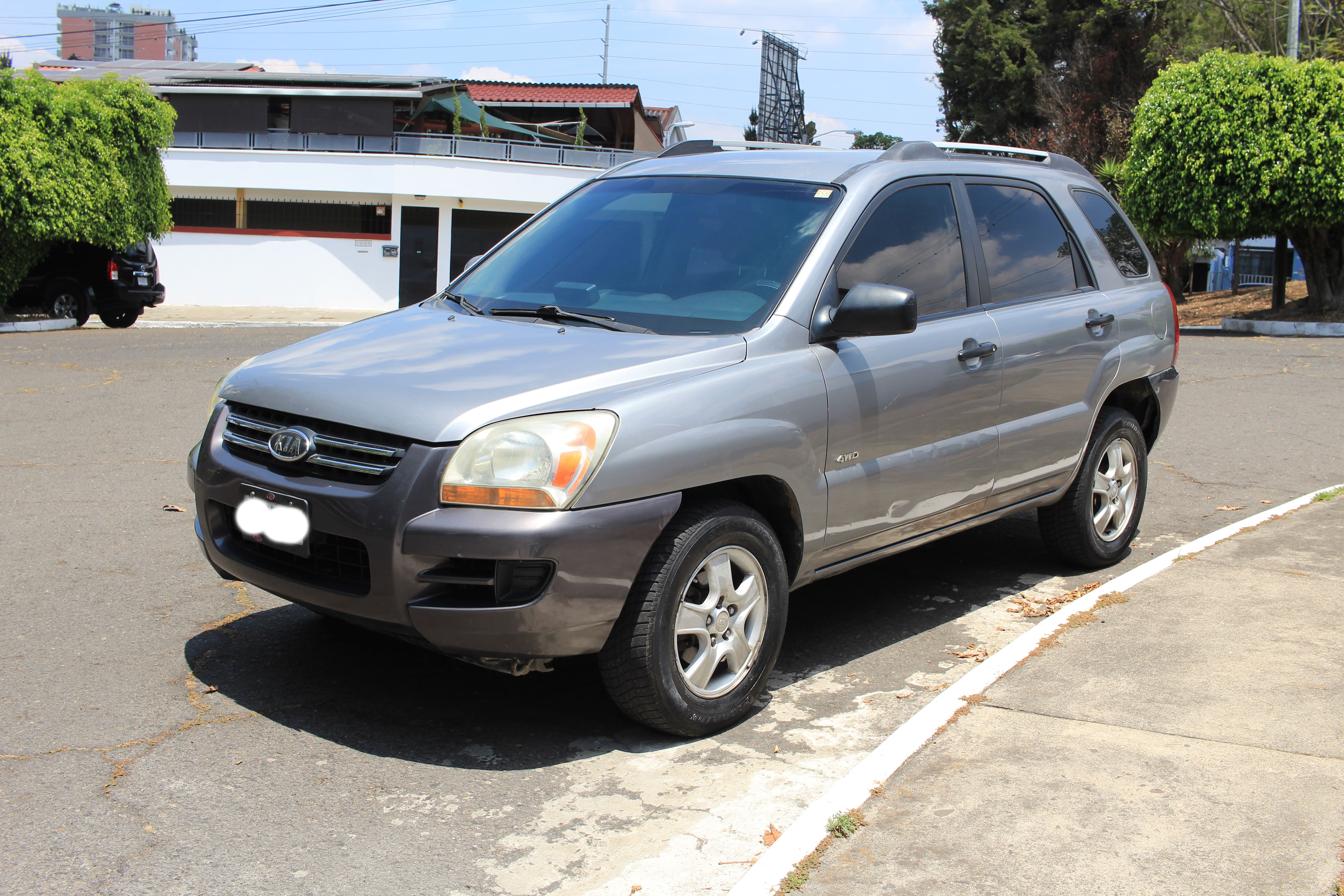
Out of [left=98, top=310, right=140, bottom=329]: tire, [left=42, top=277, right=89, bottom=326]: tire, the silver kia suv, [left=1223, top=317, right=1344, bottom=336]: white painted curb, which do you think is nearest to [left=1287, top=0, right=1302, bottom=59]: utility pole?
[left=1223, top=317, right=1344, bottom=336]: white painted curb

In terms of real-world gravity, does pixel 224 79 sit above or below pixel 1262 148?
above

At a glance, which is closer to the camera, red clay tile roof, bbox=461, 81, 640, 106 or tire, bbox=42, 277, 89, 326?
tire, bbox=42, 277, 89, 326

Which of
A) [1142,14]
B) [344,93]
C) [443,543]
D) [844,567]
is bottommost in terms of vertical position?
[844,567]

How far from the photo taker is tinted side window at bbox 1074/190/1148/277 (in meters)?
5.91

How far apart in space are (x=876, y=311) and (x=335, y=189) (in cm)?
3392

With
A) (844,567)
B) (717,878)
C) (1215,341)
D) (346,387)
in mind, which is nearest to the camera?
(717,878)

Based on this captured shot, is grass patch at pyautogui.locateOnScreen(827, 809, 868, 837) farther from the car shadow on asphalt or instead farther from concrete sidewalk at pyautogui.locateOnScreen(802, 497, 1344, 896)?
the car shadow on asphalt

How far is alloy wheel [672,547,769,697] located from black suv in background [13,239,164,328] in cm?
1851

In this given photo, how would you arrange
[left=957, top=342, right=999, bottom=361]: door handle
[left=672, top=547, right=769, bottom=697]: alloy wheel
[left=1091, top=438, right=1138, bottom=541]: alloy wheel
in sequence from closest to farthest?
1. [left=672, top=547, right=769, bottom=697]: alloy wheel
2. [left=957, top=342, right=999, bottom=361]: door handle
3. [left=1091, top=438, right=1138, bottom=541]: alloy wheel

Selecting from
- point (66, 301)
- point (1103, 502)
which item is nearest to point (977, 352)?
point (1103, 502)

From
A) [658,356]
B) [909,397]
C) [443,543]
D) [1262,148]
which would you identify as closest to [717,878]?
[443,543]

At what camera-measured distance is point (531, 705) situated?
4105 mm

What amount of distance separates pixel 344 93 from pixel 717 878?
3634 centimetres

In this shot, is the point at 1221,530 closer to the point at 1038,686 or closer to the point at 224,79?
the point at 1038,686
